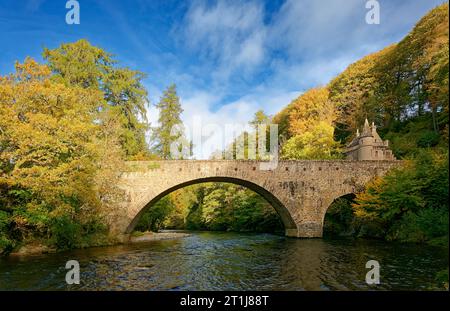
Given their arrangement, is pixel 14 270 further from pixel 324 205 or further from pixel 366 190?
pixel 366 190

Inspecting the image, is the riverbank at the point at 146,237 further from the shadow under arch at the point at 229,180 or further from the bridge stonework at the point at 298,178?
A: the bridge stonework at the point at 298,178

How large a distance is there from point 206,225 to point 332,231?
1840 centimetres

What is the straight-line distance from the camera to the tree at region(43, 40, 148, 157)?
1022 inches

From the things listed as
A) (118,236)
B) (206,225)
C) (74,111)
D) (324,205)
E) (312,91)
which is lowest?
(206,225)

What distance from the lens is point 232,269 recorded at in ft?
39.1

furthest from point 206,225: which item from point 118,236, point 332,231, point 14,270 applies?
point 14,270

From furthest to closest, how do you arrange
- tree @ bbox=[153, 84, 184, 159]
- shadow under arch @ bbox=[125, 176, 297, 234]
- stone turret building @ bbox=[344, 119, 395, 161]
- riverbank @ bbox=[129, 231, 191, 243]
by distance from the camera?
tree @ bbox=[153, 84, 184, 159], stone turret building @ bbox=[344, 119, 395, 161], riverbank @ bbox=[129, 231, 191, 243], shadow under arch @ bbox=[125, 176, 297, 234]

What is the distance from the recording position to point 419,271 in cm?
1065

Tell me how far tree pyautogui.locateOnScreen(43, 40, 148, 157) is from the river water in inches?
518

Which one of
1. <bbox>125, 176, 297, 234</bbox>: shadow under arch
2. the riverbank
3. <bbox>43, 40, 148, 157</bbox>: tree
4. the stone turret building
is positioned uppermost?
<bbox>43, 40, 148, 157</bbox>: tree

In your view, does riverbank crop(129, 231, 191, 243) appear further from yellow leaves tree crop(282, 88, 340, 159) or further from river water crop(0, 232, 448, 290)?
yellow leaves tree crop(282, 88, 340, 159)

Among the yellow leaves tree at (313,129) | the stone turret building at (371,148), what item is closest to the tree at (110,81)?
the yellow leaves tree at (313,129)

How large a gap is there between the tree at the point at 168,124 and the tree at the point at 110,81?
7.15m

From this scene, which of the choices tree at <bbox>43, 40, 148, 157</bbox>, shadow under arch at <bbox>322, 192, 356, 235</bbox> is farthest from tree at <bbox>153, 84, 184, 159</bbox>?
shadow under arch at <bbox>322, 192, 356, 235</bbox>
